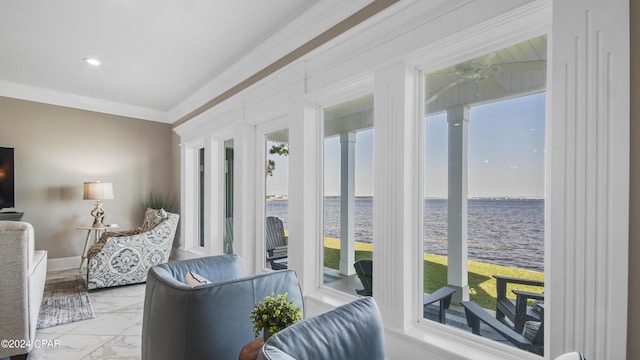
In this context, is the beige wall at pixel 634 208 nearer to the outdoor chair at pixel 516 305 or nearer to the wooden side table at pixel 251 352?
the outdoor chair at pixel 516 305

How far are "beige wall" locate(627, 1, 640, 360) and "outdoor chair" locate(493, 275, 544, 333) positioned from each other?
383mm

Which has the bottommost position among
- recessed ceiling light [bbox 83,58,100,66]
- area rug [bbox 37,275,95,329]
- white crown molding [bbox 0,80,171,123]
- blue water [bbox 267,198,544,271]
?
area rug [bbox 37,275,95,329]

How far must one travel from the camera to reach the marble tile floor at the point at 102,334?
8.04ft

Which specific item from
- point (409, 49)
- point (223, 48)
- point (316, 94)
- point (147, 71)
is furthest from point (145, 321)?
point (147, 71)

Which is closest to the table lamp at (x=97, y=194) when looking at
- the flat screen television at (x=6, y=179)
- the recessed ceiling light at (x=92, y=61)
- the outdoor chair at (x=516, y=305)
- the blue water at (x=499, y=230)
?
the flat screen television at (x=6, y=179)

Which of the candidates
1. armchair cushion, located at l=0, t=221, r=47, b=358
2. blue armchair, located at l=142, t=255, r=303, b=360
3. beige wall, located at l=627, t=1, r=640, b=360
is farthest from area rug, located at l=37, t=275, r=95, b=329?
beige wall, located at l=627, t=1, r=640, b=360

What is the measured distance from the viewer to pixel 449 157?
1.91m

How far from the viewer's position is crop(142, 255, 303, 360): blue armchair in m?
1.54

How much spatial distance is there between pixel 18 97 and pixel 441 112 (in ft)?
18.2

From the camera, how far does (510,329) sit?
1.62 m

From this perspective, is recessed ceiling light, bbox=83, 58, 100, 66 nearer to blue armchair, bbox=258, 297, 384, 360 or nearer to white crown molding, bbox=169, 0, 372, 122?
white crown molding, bbox=169, 0, 372, 122

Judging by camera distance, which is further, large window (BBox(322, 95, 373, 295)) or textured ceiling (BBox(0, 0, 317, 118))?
textured ceiling (BBox(0, 0, 317, 118))

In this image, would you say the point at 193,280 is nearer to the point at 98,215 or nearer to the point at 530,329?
the point at 530,329

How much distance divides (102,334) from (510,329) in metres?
3.01
